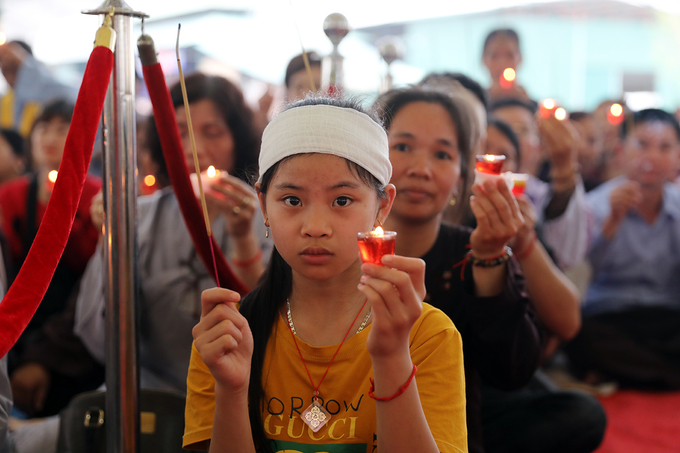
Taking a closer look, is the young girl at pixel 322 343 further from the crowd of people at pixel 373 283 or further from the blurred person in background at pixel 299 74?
the blurred person in background at pixel 299 74

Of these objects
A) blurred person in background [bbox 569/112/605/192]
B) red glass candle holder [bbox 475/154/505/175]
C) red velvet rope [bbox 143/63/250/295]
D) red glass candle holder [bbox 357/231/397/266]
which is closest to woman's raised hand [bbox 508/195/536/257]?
red glass candle holder [bbox 475/154/505/175]

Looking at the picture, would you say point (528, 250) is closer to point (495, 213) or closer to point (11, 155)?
point (495, 213)

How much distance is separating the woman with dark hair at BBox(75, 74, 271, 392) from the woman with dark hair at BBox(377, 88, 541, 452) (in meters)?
0.55

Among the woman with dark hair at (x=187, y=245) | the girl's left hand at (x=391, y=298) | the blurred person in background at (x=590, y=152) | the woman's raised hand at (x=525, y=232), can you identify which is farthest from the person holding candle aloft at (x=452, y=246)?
the blurred person in background at (x=590, y=152)

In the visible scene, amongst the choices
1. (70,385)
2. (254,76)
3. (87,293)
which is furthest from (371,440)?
(254,76)

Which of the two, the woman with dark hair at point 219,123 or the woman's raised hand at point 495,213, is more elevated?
the woman with dark hair at point 219,123

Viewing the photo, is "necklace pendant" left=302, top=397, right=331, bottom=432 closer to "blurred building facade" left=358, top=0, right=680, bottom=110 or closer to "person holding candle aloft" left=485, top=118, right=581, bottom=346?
"person holding candle aloft" left=485, top=118, right=581, bottom=346

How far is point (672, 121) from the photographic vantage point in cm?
400

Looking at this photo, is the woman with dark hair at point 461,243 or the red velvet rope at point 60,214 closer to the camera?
the red velvet rope at point 60,214

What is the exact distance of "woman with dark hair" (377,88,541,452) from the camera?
1.71m

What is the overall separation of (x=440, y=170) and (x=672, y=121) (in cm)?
291

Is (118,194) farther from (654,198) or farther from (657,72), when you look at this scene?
(657,72)

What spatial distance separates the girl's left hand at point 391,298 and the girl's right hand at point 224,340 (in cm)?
28

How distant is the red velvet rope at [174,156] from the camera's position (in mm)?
1573
